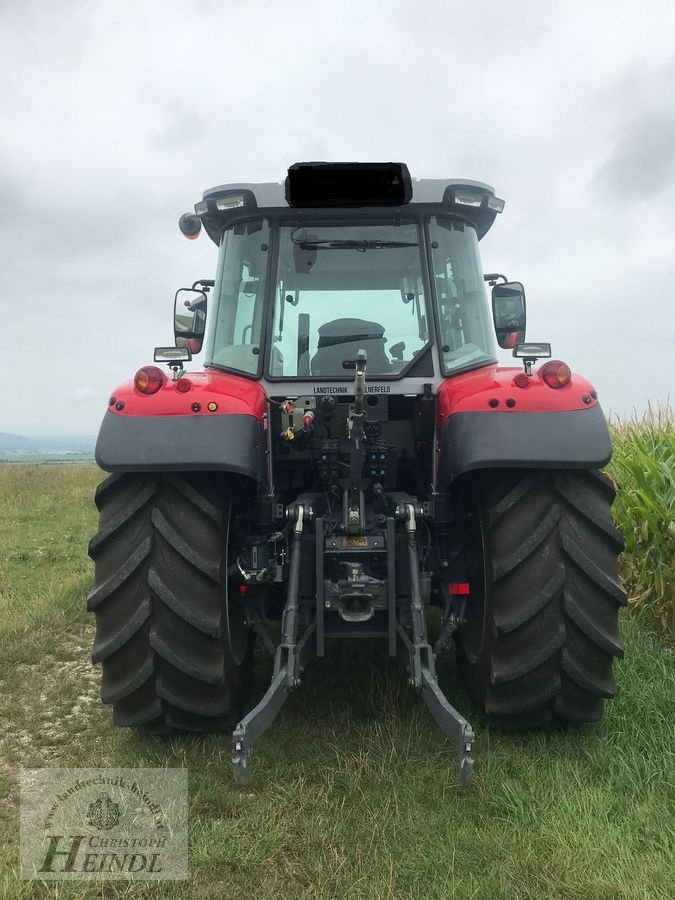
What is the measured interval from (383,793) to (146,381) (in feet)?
5.82

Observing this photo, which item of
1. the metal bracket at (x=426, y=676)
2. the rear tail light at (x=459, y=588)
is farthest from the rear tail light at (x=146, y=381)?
the rear tail light at (x=459, y=588)

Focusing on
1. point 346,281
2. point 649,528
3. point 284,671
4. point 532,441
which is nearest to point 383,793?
point 284,671

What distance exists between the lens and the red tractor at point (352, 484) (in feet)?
8.83

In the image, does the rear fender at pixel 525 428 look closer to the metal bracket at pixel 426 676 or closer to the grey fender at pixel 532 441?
the grey fender at pixel 532 441

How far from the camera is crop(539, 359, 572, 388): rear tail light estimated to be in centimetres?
278

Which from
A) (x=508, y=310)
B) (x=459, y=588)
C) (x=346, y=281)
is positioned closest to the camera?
(x=459, y=588)

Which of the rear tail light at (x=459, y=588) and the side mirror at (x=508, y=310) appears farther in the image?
the side mirror at (x=508, y=310)

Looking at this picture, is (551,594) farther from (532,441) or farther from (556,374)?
(556,374)

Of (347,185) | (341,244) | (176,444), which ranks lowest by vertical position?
(176,444)

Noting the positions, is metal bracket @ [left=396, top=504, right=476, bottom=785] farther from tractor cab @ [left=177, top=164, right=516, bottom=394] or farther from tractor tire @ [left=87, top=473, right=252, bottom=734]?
tractor cab @ [left=177, top=164, right=516, bottom=394]

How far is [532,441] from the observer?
8.66 feet

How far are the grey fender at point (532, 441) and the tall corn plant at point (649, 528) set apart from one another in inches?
80.4

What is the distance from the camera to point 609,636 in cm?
272

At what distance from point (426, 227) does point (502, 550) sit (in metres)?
1.59
